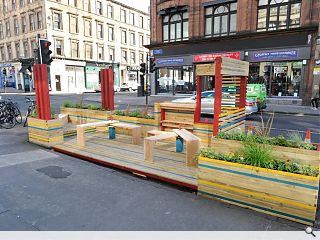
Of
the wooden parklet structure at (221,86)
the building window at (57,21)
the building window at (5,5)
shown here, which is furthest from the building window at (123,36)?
the wooden parklet structure at (221,86)

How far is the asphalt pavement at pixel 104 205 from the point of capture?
349cm

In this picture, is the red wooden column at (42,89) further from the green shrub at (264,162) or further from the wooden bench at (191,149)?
the green shrub at (264,162)

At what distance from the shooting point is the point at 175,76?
2541cm

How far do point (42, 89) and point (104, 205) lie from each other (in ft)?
16.5

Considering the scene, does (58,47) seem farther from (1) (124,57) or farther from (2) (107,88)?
(2) (107,88)

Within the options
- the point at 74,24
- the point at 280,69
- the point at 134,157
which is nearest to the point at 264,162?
the point at 134,157

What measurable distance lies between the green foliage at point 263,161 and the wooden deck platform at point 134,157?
0.87m

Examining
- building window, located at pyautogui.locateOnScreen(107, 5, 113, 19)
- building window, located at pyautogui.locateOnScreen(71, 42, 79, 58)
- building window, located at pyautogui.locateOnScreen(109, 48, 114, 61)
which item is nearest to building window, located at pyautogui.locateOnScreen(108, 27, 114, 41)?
building window, located at pyautogui.locateOnScreen(109, 48, 114, 61)

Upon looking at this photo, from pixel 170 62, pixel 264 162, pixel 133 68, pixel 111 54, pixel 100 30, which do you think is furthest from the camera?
pixel 133 68

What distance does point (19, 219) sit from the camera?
3654mm

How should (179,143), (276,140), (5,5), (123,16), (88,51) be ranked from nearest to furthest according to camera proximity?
(276,140) < (179,143) < (88,51) < (5,5) < (123,16)

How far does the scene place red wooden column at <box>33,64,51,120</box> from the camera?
7496 mm

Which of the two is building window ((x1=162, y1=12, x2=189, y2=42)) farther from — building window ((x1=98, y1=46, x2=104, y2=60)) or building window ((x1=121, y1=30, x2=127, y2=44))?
building window ((x1=121, y1=30, x2=127, y2=44))

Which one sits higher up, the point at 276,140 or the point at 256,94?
the point at 256,94
